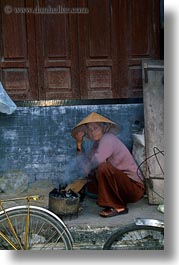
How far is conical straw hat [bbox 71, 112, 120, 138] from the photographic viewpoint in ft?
14.5

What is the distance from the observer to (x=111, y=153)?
14.6 feet

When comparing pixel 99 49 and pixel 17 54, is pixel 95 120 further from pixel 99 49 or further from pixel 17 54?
pixel 17 54

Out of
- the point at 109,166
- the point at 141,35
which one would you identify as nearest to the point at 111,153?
the point at 109,166

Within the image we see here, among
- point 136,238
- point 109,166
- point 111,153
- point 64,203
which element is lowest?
point 136,238

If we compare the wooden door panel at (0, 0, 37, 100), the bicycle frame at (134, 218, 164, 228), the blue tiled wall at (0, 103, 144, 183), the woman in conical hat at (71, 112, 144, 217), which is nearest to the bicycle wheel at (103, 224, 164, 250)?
the bicycle frame at (134, 218, 164, 228)

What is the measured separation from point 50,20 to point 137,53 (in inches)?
29.0

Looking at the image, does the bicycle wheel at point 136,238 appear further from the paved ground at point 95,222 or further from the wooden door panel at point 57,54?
the wooden door panel at point 57,54

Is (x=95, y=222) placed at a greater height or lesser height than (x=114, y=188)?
lesser

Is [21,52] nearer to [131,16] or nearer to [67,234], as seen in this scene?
[131,16]

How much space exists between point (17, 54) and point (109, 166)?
1161mm

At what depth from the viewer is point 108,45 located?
4.40 meters

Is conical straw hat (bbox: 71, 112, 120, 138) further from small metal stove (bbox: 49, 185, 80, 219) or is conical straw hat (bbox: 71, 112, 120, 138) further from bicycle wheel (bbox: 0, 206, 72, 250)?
bicycle wheel (bbox: 0, 206, 72, 250)

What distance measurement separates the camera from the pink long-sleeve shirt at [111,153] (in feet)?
14.6

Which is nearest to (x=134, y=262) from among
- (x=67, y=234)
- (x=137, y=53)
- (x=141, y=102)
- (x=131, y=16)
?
(x=67, y=234)
